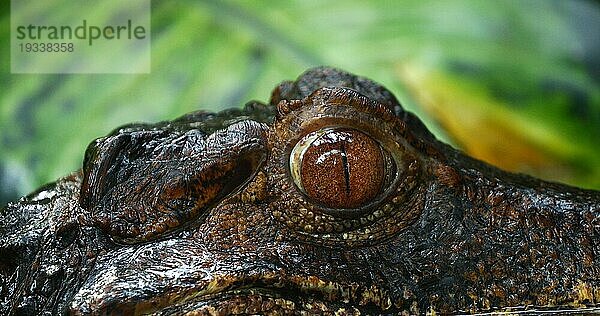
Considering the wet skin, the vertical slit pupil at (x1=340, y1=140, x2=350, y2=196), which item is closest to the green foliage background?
the wet skin

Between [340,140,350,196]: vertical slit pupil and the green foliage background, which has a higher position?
the green foliage background

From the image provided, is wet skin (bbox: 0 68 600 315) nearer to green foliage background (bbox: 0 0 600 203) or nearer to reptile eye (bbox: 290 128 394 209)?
reptile eye (bbox: 290 128 394 209)

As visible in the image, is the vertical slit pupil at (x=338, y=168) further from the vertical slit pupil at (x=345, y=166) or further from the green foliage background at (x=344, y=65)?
the green foliage background at (x=344, y=65)

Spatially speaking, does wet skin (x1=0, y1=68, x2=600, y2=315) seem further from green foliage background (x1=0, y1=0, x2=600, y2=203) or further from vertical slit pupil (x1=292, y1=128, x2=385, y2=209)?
green foliage background (x1=0, y1=0, x2=600, y2=203)

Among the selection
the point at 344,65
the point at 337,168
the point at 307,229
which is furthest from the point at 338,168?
the point at 344,65

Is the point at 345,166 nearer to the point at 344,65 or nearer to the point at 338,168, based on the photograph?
the point at 338,168

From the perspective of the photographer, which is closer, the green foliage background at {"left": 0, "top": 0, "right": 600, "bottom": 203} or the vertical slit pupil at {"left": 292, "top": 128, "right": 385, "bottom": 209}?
the vertical slit pupil at {"left": 292, "top": 128, "right": 385, "bottom": 209}

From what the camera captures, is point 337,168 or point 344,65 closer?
point 337,168
